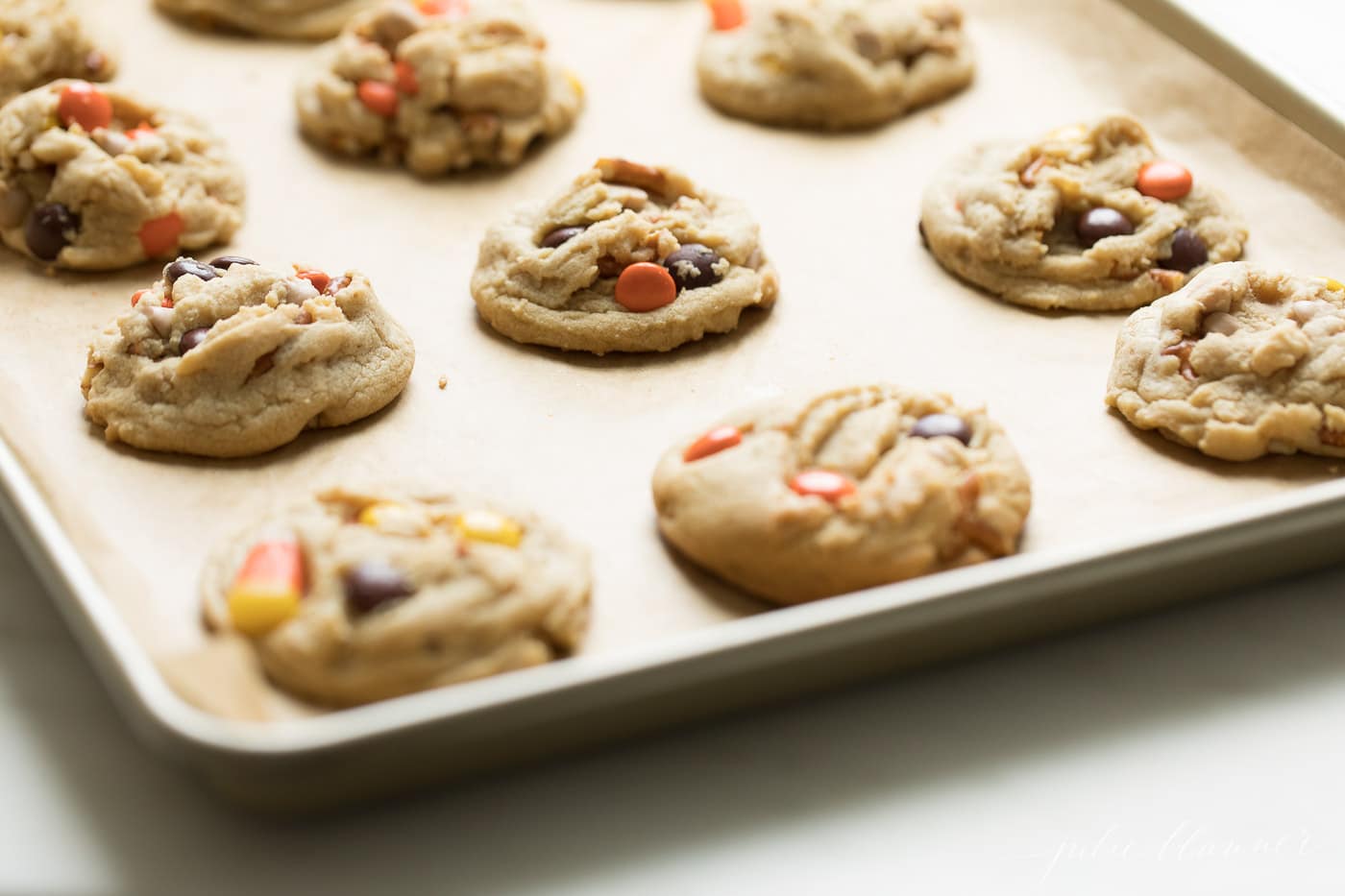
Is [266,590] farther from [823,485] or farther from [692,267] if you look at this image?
[692,267]

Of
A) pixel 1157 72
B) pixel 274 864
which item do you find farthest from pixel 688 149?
pixel 274 864

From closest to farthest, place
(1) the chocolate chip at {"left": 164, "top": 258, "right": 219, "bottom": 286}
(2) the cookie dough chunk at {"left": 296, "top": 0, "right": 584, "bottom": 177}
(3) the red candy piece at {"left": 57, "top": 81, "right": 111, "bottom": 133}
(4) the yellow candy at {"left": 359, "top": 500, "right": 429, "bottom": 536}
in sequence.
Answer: (4) the yellow candy at {"left": 359, "top": 500, "right": 429, "bottom": 536}, (1) the chocolate chip at {"left": 164, "top": 258, "right": 219, "bottom": 286}, (3) the red candy piece at {"left": 57, "top": 81, "right": 111, "bottom": 133}, (2) the cookie dough chunk at {"left": 296, "top": 0, "right": 584, "bottom": 177}

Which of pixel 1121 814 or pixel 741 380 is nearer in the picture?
pixel 1121 814

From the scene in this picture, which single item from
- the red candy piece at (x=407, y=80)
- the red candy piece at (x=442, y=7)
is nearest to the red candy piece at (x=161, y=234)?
the red candy piece at (x=407, y=80)

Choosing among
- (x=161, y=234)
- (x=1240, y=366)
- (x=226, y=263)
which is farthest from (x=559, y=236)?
(x=1240, y=366)

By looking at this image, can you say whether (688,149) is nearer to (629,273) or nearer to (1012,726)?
(629,273)

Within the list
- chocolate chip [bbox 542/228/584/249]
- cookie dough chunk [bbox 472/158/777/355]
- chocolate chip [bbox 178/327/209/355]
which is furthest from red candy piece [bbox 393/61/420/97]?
chocolate chip [bbox 178/327/209/355]

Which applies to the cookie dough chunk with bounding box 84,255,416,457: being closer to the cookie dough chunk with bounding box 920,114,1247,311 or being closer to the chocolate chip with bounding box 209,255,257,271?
the chocolate chip with bounding box 209,255,257,271
